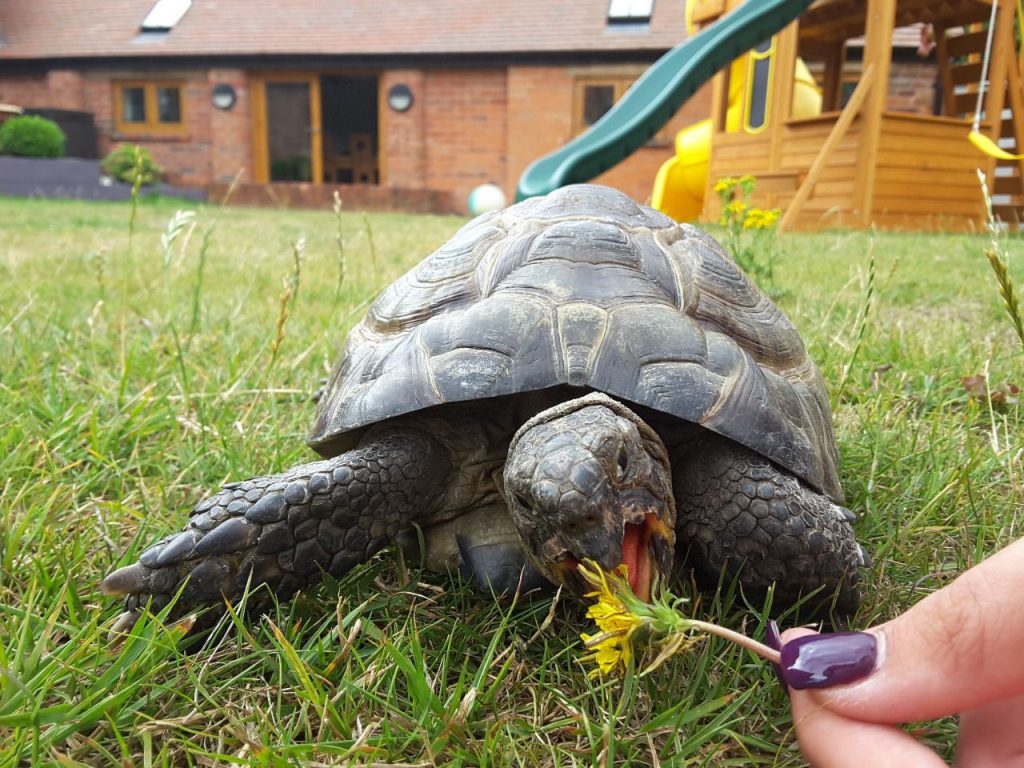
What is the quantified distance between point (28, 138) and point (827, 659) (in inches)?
769

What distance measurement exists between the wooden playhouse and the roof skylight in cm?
1632

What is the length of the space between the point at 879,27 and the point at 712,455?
870cm

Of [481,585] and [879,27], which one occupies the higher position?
[879,27]

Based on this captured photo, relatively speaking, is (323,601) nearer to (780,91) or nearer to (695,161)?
(780,91)

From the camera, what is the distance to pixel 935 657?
81 cm

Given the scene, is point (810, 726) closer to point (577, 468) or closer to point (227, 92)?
point (577, 468)

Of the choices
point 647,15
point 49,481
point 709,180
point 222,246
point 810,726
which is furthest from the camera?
point 647,15

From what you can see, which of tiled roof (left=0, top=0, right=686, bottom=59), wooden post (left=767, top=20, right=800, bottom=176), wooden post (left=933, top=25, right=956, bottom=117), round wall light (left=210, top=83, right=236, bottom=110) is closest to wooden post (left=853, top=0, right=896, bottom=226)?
wooden post (left=767, top=20, right=800, bottom=176)

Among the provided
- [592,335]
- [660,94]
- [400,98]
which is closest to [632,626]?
[592,335]

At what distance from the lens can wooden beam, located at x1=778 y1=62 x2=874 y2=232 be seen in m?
7.89

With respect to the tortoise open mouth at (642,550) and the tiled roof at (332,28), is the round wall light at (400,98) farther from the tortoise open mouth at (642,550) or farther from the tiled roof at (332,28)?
the tortoise open mouth at (642,550)

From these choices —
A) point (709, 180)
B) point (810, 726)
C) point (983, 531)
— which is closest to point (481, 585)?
point (810, 726)

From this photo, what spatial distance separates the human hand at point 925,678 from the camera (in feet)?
2.54

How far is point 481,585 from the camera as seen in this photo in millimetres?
1361
